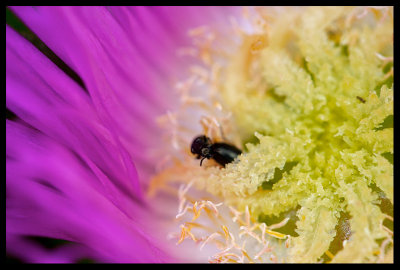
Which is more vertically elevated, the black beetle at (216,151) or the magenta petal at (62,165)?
the black beetle at (216,151)

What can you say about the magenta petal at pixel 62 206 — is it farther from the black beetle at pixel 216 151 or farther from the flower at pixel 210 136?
the black beetle at pixel 216 151

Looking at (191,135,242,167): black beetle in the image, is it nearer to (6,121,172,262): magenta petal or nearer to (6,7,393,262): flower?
(6,7,393,262): flower

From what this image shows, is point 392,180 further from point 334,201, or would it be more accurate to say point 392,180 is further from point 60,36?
point 60,36

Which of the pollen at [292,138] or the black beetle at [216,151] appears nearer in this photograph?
the pollen at [292,138]

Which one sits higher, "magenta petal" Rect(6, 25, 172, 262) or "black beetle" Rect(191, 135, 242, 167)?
"black beetle" Rect(191, 135, 242, 167)

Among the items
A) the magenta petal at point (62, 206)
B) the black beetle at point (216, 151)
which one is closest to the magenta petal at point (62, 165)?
the magenta petal at point (62, 206)

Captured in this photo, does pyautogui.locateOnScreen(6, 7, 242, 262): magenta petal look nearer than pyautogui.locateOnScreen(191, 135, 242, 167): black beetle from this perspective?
Yes

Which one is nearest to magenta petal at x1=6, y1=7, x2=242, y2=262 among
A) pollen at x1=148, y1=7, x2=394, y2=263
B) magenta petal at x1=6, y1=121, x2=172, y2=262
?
magenta petal at x1=6, y1=121, x2=172, y2=262
